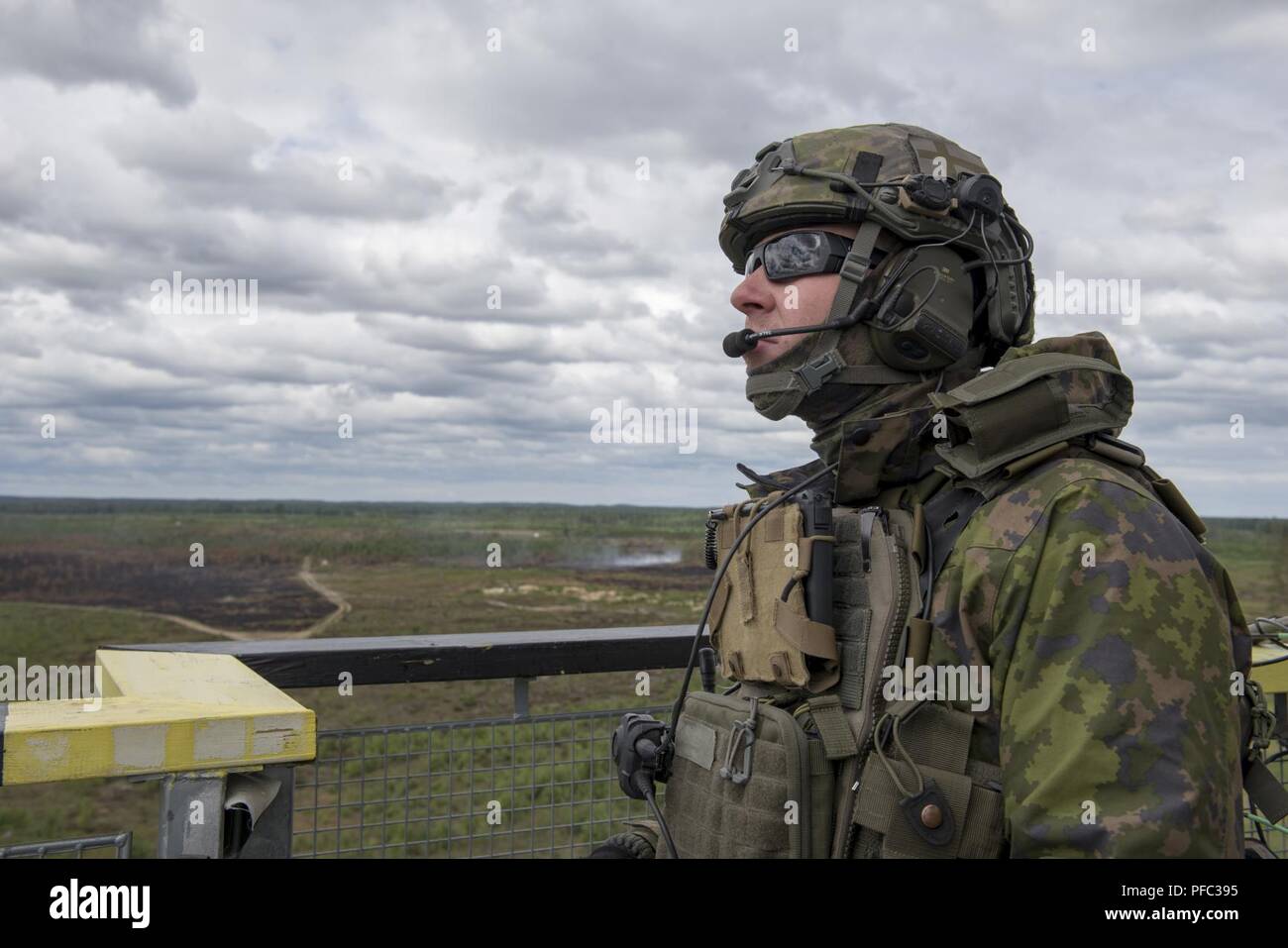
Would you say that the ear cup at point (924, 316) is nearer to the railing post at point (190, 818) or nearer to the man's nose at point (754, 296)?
the man's nose at point (754, 296)

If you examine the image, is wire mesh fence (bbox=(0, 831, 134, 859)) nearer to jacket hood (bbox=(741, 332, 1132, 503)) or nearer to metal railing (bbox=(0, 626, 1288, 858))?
metal railing (bbox=(0, 626, 1288, 858))

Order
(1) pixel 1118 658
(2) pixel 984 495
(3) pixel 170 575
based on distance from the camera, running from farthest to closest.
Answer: (3) pixel 170 575, (2) pixel 984 495, (1) pixel 1118 658

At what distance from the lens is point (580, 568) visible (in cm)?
6856

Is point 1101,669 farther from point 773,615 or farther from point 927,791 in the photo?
point 773,615

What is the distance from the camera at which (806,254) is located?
8.16ft

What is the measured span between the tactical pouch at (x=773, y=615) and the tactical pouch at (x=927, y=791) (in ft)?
0.78

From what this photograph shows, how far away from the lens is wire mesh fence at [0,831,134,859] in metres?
2.04

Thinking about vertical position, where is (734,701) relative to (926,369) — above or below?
below

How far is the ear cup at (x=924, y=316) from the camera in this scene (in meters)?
2.40

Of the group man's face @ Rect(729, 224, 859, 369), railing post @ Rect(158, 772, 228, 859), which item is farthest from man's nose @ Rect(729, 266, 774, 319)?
railing post @ Rect(158, 772, 228, 859)
